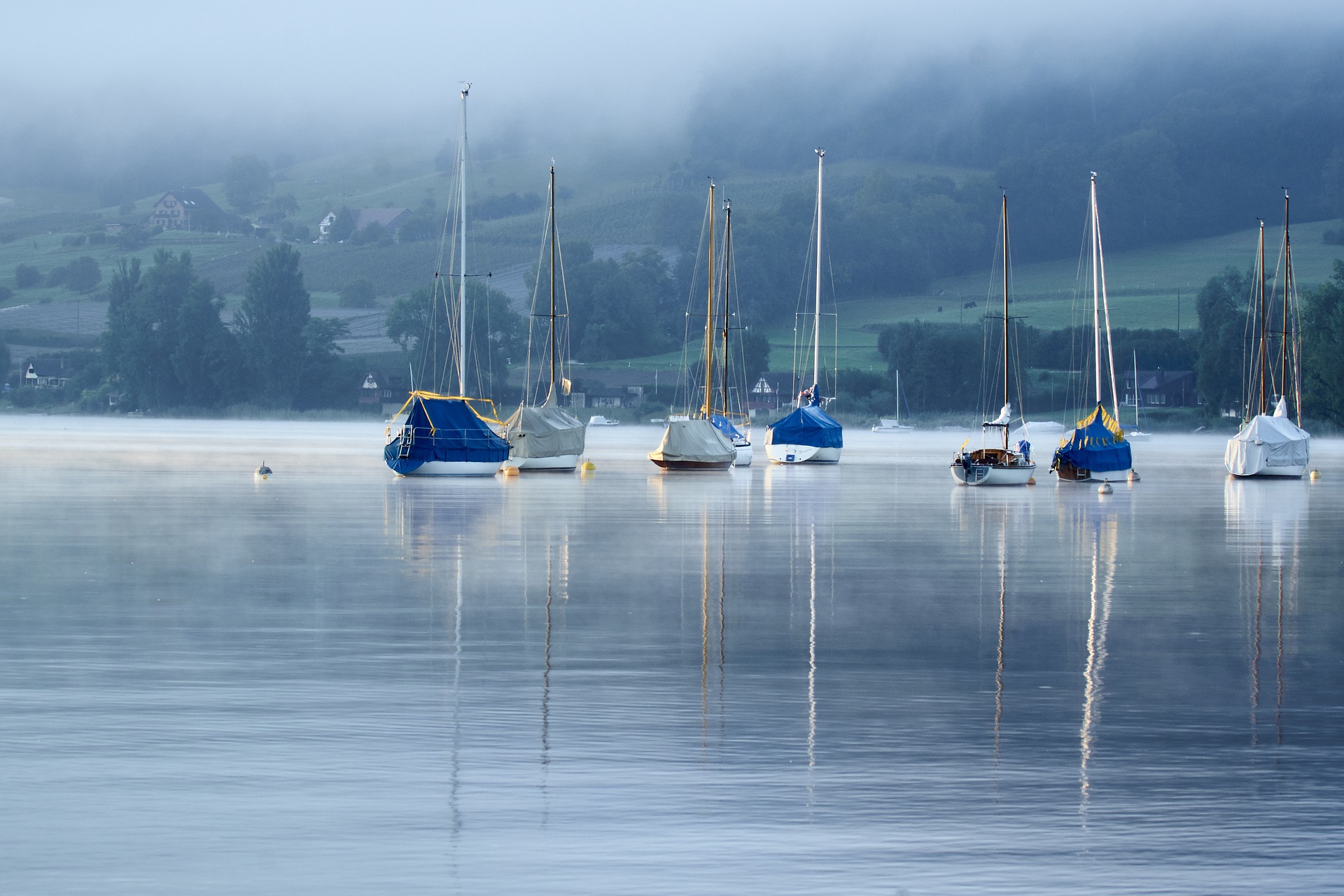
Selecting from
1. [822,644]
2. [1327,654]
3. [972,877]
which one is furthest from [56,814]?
[1327,654]

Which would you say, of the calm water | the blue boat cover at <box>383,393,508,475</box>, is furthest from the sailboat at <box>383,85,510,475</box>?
the calm water

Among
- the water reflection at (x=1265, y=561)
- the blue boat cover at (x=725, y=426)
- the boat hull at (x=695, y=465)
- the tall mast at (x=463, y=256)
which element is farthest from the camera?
the blue boat cover at (x=725, y=426)

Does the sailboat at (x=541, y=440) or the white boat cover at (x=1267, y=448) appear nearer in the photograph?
the sailboat at (x=541, y=440)

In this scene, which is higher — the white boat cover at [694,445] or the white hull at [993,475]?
the white boat cover at [694,445]

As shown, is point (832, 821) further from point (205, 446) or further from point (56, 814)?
point (205, 446)

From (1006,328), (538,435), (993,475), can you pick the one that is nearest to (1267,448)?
(1006,328)

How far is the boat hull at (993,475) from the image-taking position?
A: 69.4 meters

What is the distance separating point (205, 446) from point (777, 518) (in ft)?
266

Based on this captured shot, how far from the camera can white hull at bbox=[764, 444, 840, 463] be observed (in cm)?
9350

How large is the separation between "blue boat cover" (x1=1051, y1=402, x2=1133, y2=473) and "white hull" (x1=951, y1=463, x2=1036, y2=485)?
15.8 feet

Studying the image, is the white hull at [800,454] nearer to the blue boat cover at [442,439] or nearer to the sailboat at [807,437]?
the sailboat at [807,437]

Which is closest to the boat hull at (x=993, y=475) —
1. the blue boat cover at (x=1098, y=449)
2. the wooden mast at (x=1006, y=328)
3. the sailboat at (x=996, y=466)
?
the sailboat at (x=996, y=466)

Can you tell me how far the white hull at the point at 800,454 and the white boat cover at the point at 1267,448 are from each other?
22.6 metres

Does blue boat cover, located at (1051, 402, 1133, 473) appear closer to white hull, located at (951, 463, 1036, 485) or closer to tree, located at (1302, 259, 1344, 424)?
white hull, located at (951, 463, 1036, 485)
